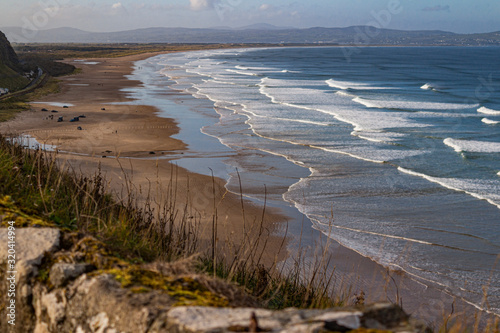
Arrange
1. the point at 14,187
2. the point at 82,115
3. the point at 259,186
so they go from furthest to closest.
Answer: the point at 82,115
the point at 259,186
the point at 14,187

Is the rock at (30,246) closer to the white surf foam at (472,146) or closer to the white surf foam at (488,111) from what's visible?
the white surf foam at (472,146)

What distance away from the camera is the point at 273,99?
29062 mm

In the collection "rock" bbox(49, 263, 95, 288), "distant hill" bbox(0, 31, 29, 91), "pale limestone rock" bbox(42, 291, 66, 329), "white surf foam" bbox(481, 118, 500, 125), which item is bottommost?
"white surf foam" bbox(481, 118, 500, 125)

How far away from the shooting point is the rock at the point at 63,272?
2.00 m

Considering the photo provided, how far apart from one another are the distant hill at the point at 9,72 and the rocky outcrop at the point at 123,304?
30725 millimetres

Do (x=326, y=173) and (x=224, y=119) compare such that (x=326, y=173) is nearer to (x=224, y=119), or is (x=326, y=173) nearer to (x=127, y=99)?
(x=224, y=119)

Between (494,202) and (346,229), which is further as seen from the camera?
(494,202)

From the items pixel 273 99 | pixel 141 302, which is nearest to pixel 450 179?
pixel 141 302

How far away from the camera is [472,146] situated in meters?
16.9

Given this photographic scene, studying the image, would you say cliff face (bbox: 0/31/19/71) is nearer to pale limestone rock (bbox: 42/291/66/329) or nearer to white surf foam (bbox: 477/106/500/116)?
white surf foam (bbox: 477/106/500/116)

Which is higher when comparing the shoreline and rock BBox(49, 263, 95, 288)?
rock BBox(49, 263, 95, 288)

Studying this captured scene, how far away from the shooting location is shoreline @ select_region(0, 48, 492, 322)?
695 centimetres

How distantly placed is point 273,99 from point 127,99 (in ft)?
27.7

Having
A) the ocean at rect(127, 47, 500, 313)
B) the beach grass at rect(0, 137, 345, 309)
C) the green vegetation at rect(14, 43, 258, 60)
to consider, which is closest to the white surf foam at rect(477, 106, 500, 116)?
the ocean at rect(127, 47, 500, 313)
